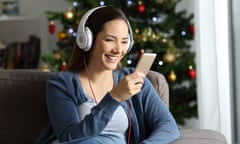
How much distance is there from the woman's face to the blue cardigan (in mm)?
142

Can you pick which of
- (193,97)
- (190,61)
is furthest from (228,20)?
(193,97)

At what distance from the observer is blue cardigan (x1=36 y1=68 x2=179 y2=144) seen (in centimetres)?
140

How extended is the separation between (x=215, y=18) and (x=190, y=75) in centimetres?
43

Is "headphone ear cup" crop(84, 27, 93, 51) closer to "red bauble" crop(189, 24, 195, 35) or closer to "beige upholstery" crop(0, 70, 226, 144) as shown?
"beige upholstery" crop(0, 70, 226, 144)

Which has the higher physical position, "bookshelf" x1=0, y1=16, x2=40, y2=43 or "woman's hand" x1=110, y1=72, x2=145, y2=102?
"bookshelf" x1=0, y1=16, x2=40, y2=43

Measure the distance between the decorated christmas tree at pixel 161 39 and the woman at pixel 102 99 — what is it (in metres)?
0.95

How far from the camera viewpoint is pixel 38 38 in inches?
131

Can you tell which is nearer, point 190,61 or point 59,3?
point 190,61

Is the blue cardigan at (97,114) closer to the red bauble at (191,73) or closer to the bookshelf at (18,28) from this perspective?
the red bauble at (191,73)

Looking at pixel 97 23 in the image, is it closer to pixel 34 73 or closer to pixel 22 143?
pixel 34 73

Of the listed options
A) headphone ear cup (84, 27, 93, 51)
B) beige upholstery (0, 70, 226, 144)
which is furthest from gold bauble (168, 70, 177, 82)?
headphone ear cup (84, 27, 93, 51)

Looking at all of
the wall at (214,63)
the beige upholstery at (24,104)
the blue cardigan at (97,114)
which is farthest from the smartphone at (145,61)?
the wall at (214,63)

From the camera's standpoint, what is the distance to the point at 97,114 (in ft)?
4.57

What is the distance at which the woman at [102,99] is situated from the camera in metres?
1.42
